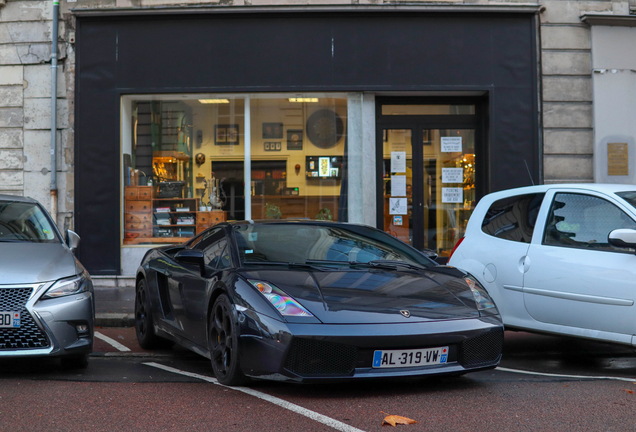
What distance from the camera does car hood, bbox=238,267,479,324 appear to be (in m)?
4.56

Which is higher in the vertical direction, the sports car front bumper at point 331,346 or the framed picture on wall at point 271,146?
the framed picture on wall at point 271,146

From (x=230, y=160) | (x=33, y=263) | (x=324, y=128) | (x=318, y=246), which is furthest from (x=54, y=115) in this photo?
(x=318, y=246)

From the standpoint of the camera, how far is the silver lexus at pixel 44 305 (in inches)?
207

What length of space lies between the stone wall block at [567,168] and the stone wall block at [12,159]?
29.3ft

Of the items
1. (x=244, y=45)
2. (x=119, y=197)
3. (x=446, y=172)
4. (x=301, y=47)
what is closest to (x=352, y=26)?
(x=301, y=47)

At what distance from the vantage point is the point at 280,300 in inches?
183

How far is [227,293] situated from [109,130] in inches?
318

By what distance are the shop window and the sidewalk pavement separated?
1.50 m

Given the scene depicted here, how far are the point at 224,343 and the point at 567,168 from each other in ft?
29.1

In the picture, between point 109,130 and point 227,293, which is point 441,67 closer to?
point 109,130

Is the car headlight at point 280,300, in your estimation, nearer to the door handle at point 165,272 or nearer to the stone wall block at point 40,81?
the door handle at point 165,272

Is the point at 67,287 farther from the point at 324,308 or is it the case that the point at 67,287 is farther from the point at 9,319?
the point at 324,308

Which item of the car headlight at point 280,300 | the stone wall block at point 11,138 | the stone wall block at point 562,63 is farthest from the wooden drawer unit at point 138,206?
the car headlight at point 280,300

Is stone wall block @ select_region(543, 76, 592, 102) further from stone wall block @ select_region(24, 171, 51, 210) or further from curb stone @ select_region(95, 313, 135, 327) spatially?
stone wall block @ select_region(24, 171, 51, 210)
